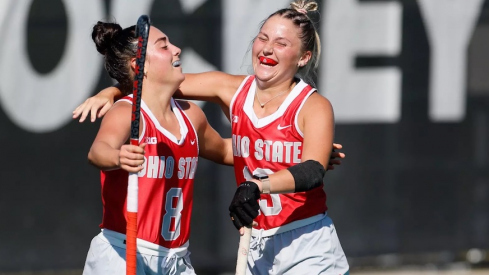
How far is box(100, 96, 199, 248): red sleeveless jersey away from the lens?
3.37 m

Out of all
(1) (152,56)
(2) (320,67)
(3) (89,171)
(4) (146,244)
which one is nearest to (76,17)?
(3) (89,171)

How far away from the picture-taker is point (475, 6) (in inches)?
232

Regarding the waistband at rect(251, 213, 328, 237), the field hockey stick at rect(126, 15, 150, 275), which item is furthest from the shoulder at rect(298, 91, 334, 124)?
the field hockey stick at rect(126, 15, 150, 275)

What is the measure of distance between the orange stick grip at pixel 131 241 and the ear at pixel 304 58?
1.00 meters

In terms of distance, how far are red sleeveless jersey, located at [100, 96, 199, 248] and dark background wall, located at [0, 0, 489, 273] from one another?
201cm

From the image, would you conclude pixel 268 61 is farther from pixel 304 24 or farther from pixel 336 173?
pixel 336 173

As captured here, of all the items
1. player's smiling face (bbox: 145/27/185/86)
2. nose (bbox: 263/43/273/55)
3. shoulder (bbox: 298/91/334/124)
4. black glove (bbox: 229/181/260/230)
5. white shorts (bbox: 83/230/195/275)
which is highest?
nose (bbox: 263/43/273/55)

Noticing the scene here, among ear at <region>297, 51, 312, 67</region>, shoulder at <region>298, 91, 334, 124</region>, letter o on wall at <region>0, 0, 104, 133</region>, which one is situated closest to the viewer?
shoulder at <region>298, 91, 334, 124</region>

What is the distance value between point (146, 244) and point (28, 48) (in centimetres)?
238

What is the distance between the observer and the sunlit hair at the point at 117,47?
3527mm

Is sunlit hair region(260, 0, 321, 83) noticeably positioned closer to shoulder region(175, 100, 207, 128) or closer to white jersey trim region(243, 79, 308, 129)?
white jersey trim region(243, 79, 308, 129)

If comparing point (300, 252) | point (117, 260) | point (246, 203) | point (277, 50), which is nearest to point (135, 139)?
point (246, 203)

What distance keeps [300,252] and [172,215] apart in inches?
21.8

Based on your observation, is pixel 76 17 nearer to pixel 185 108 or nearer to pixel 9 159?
pixel 9 159
